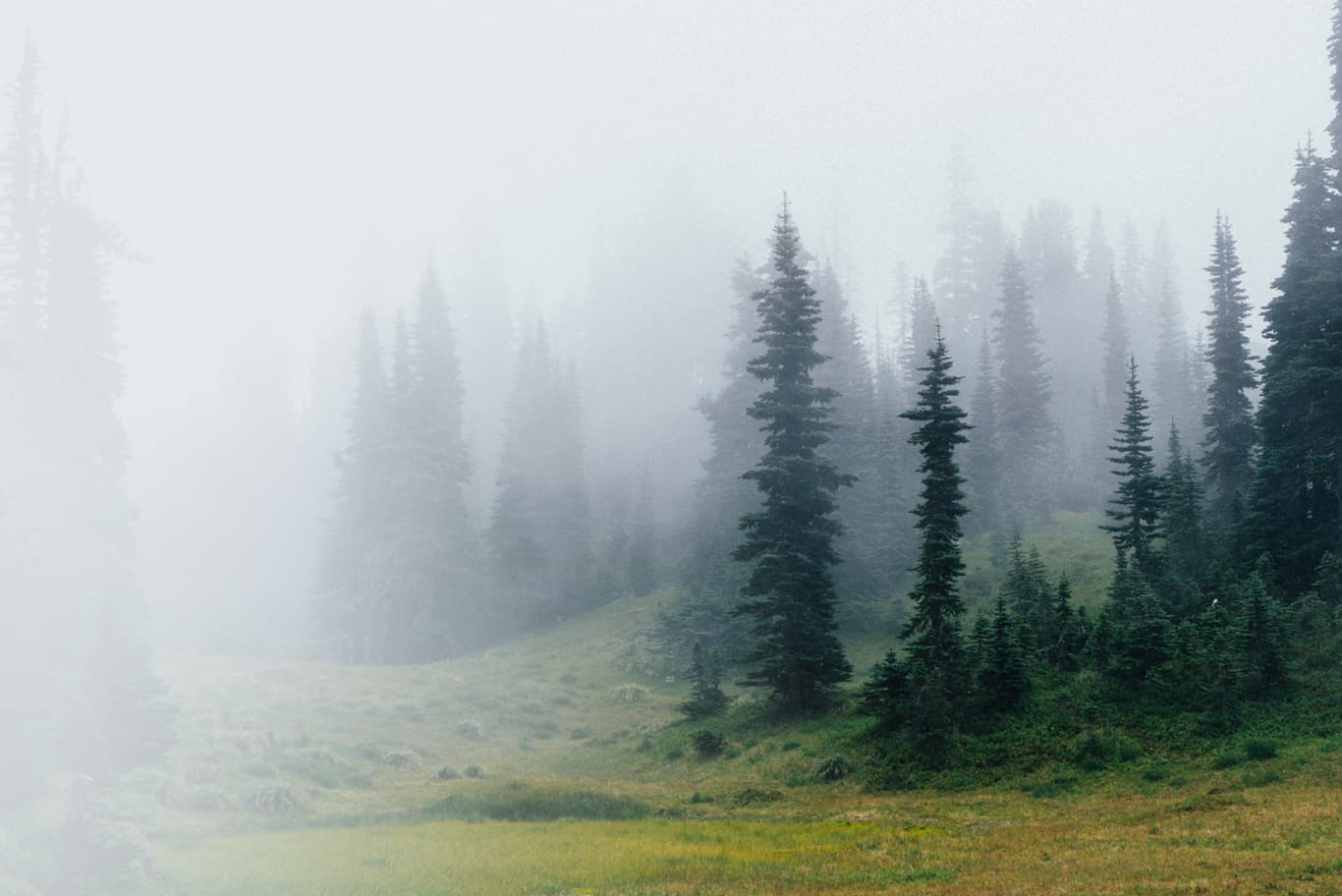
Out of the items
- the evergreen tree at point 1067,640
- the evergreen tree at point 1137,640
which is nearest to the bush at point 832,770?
the evergreen tree at point 1067,640

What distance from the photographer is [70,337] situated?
3516cm

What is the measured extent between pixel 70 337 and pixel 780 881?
34355 mm

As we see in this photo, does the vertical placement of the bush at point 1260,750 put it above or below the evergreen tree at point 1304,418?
below

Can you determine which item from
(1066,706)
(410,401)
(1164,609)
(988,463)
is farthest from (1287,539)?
(410,401)

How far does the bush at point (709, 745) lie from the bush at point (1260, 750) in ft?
49.7

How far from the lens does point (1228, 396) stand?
4550cm

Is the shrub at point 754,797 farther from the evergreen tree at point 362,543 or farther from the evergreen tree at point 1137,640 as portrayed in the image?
the evergreen tree at point 362,543

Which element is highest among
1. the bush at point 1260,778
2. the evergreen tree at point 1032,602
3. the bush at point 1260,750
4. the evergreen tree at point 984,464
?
the evergreen tree at point 984,464

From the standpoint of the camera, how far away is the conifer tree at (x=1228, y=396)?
43.4 meters

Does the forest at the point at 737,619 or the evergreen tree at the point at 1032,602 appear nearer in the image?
the forest at the point at 737,619

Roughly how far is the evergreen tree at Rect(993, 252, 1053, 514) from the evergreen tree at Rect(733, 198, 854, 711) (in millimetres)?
25797

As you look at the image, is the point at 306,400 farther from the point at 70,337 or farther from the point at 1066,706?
the point at 1066,706

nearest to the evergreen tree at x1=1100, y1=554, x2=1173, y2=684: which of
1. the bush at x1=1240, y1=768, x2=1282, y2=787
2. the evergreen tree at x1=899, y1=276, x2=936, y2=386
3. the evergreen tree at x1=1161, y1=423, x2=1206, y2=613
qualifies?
the bush at x1=1240, y1=768, x2=1282, y2=787

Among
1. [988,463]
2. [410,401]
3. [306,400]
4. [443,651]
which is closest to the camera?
[988,463]
